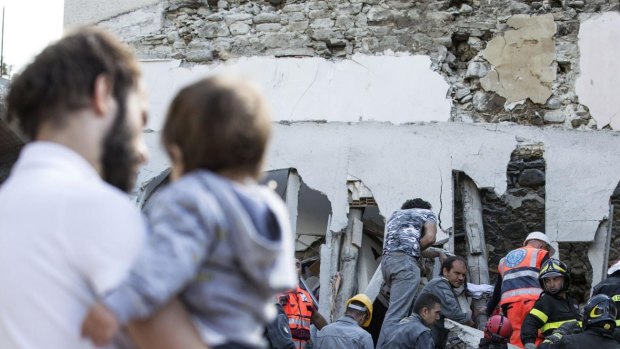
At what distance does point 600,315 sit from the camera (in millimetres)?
7836

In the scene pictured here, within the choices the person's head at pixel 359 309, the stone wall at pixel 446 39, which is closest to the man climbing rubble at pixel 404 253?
the person's head at pixel 359 309

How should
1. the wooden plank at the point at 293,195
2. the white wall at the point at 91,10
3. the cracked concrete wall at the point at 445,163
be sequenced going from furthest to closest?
the white wall at the point at 91,10
the wooden plank at the point at 293,195
the cracked concrete wall at the point at 445,163

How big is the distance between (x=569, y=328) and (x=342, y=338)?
1.73 m

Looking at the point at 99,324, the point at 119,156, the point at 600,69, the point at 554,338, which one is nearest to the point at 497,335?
the point at 554,338

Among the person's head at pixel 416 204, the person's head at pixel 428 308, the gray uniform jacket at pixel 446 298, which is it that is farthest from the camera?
the person's head at pixel 416 204

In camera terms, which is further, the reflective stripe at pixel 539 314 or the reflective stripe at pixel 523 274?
the reflective stripe at pixel 523 274

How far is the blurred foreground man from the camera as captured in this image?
238 cm

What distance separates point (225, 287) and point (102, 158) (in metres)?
0.47

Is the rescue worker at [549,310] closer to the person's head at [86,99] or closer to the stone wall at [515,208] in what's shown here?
the stone wall at [515,208]

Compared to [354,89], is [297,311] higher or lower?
lower

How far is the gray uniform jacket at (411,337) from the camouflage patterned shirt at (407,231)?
116 cm

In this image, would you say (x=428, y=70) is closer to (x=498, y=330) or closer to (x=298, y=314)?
(x=298, y=314)

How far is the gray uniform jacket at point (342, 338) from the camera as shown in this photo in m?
8.75

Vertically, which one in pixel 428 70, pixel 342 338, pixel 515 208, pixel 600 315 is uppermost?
pixel 428 70
